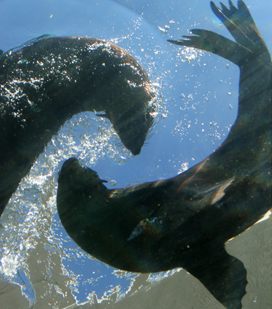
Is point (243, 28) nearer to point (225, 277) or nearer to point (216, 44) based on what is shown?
point (216, 44)

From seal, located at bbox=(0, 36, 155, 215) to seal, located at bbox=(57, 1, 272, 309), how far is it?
1.19m

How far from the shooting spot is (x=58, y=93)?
278 centimetres

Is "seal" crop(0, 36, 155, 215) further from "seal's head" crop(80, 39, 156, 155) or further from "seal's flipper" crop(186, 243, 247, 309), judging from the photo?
"seal's flipper" crop(186, 243, 247, 309)

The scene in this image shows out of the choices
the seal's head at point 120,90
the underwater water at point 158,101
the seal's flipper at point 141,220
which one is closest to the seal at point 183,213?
the seal's flipper at point 141,220

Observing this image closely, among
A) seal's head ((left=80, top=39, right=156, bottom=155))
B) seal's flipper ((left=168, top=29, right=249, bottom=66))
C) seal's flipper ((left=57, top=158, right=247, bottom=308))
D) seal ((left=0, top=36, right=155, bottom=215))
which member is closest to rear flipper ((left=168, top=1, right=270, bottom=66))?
seal's flipper ((left=168, top=29, right=249, bottom=66))

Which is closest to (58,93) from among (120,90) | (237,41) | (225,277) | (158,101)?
(120,90)

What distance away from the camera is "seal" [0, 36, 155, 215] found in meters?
2.62

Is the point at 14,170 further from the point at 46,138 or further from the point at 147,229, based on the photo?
the point at 147,229

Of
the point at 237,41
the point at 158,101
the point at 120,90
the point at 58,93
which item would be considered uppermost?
the point at 237,41

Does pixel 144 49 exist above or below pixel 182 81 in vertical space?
above

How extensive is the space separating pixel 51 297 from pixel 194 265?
39.4 feet

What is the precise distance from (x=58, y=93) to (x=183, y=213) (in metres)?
2.16

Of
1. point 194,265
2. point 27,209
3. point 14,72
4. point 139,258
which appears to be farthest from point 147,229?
point 27,209

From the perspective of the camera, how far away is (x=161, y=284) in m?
10.6
